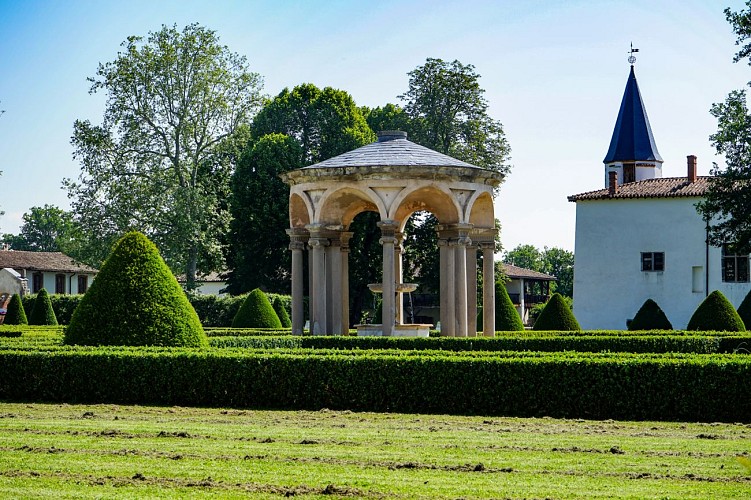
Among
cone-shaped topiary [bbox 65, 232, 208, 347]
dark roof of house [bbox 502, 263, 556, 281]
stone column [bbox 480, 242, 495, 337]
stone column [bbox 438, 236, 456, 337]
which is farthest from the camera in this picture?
dark roof of house [bbox 502, 263, 556, 281]

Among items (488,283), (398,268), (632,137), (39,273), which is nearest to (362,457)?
(488,283)

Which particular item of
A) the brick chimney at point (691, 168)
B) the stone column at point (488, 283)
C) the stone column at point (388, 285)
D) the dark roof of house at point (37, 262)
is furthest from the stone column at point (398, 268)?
the dark roof of house at point (37, 262)

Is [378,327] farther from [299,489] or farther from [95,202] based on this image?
[95,202]

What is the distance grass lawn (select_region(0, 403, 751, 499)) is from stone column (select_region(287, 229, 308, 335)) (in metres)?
13.1

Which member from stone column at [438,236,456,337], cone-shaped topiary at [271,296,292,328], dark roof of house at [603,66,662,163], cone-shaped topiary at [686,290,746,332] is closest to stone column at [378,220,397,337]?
stone column at [438,236,456,337]

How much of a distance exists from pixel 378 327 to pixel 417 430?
14.7 metres

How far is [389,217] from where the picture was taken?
87.2 ft

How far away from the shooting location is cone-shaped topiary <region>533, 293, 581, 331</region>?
34.7 m

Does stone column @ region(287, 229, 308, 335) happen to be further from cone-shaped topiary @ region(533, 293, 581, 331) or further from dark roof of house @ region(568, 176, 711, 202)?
dark roof of house @ region(568, 176, 711, 202)

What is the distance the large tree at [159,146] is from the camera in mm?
47188

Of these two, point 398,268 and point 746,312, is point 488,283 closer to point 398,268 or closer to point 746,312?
point 398,268

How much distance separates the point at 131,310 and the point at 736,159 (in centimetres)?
2148

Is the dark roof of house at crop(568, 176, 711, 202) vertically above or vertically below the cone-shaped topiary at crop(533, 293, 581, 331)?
above

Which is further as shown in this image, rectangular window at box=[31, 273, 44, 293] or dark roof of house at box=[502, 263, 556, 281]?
dark roof of house at box=[502, 263, 556, 281]
